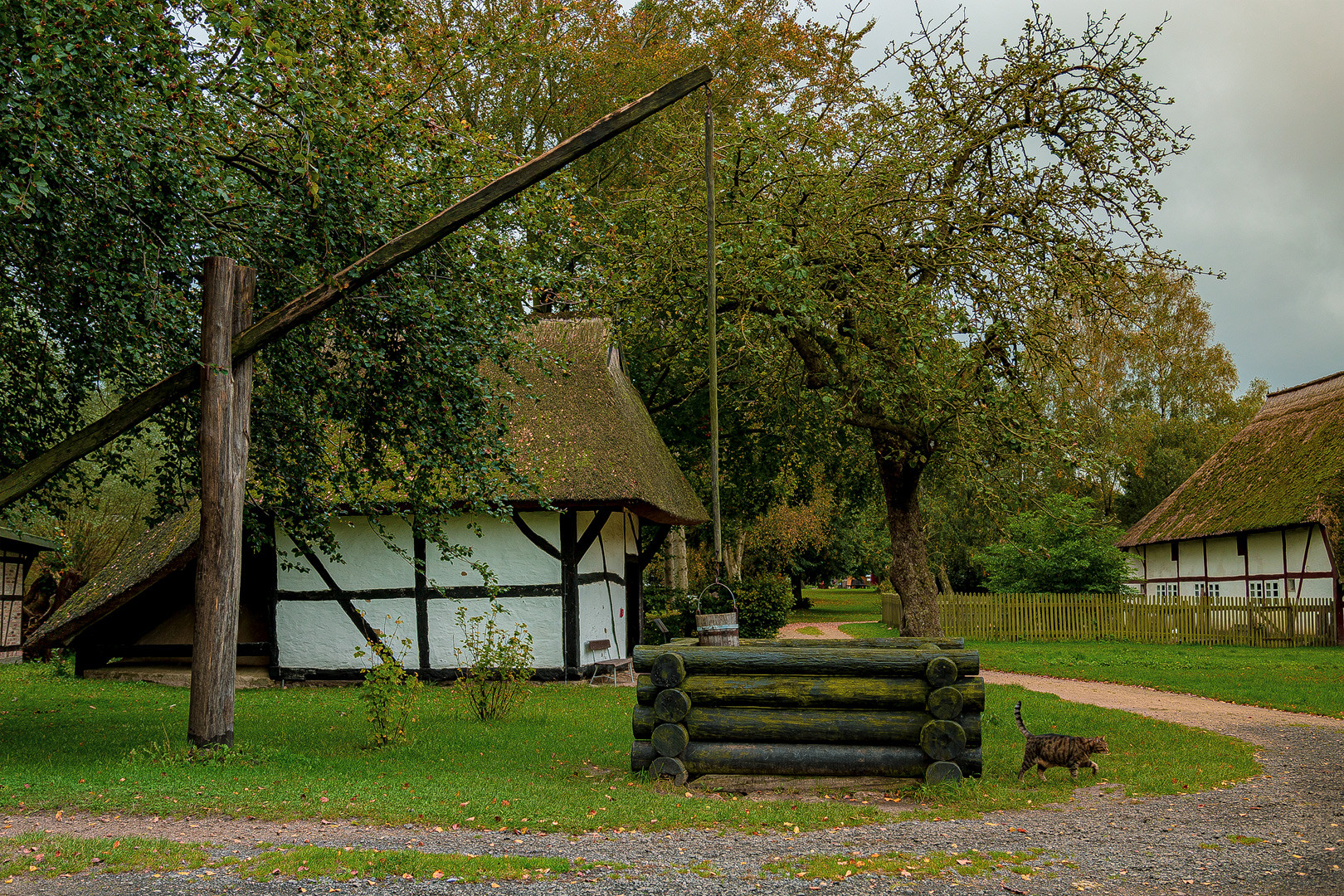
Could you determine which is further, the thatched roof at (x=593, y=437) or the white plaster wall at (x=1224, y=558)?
the white plaster wall at (x=1224, y=558)

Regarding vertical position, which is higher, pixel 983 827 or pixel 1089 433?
pixel 1089 433

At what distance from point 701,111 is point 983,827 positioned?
12367 mm

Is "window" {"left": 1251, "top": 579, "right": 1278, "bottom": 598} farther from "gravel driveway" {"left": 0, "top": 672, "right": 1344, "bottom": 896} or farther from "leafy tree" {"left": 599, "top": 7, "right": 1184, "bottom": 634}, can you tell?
"gravel driveway" {"left": 0, "top": 672, "right": 1344, "bottom": 896}

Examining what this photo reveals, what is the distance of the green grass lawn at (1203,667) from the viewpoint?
13.9 metres

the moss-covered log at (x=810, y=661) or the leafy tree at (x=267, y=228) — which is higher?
the leafy tree at (x=267, y=228)

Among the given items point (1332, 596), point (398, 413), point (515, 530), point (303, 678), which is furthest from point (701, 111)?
point (1332, 596)

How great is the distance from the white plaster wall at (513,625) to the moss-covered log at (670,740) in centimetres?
762

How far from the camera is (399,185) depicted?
28.9ft

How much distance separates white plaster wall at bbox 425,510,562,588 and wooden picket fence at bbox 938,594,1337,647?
494 inches

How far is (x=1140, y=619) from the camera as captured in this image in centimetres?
2481

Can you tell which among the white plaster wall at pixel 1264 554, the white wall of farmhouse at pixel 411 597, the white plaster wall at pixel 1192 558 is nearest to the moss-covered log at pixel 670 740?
the white wall of farmhouse at pixel 411 597

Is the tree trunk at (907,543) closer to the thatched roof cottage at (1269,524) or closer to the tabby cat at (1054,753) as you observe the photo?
the tabby cat at (1054,753)

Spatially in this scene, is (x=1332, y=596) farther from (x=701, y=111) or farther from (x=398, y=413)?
(x=398, y=413)

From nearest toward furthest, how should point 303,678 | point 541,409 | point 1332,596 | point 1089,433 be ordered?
point 303,678 → point 541,409 → point 1332,596 → point 1089,433
